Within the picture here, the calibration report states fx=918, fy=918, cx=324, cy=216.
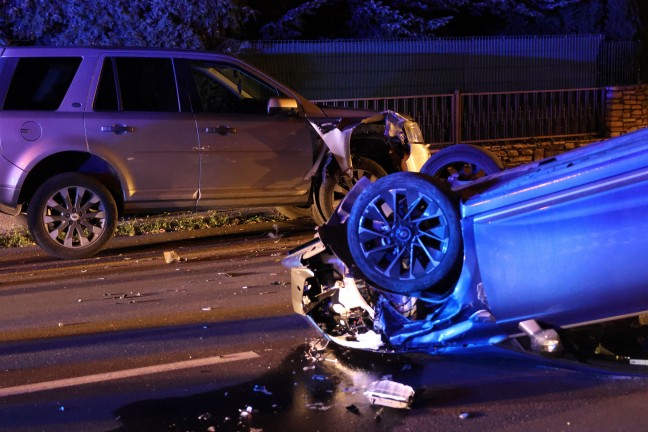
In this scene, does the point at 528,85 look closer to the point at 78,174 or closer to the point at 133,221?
the point at 133,221

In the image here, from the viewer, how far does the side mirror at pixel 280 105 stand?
9203 mm

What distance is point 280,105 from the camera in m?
9.22

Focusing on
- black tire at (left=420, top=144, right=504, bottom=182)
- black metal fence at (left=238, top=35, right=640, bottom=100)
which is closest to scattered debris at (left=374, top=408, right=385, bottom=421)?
black tire at (left=420, top=144, right=504, bottom=182)

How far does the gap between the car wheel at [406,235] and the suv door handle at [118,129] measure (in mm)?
4196

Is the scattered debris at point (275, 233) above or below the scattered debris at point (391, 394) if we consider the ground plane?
below

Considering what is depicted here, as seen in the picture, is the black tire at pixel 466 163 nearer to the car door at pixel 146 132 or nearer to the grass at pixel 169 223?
the car door at pixel 146 132

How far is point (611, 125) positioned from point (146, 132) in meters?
10.7

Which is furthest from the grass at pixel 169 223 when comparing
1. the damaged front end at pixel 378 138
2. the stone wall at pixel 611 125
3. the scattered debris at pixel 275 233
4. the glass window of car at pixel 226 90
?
the stone wall at pixel 611 125

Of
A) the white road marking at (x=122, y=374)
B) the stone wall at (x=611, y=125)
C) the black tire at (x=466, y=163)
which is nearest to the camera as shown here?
the white road marking at (x=122, y=374)

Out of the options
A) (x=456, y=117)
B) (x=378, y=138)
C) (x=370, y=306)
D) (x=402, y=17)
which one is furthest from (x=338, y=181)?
(x=402, y=17)

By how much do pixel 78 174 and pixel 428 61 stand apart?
32.9 ft

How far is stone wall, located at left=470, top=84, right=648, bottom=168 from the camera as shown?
15.9 m

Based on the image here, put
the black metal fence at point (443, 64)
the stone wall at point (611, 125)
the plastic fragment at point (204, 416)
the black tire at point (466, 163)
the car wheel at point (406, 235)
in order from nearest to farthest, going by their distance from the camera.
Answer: the plastic fragment at point (204, 416)
the car wheel at point (406, 235)
the black tire at point (466, 163)
the stone wall at point (611, 125)
the black metal fence at point (443, 64)

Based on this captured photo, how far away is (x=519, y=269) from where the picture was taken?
15.6ft
